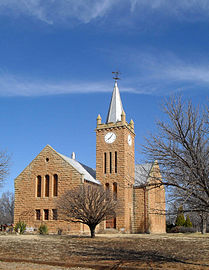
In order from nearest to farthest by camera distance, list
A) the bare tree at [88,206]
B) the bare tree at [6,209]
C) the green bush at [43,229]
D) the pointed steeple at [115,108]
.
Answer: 1. the bare tree at [88,206]
2. the green bush at [43,229]
3. the pointed steeple at [115,108]
4. the bare tree at [6,209]

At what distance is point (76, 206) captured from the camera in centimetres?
2672

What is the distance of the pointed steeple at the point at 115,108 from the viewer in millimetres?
43250

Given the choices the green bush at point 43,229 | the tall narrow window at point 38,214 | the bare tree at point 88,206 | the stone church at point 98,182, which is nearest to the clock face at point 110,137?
the stone church at point 98,182

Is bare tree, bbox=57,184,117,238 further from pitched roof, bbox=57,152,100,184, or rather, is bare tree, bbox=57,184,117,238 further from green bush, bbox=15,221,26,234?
pitched roof, bbox=57,152,100,184

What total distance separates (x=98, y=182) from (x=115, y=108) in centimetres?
996

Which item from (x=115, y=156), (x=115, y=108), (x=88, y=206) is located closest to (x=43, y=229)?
(x=88, y=206)

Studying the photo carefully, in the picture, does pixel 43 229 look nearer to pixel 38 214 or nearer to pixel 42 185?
pixel 38 214

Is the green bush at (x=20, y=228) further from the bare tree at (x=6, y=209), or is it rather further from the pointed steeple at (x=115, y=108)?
the bare tree at (x=6, y=209)

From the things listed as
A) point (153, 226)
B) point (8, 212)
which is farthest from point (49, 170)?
point (8, 212)

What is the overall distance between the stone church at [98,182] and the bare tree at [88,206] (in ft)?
22.0

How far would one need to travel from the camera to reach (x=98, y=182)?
40.2 metres

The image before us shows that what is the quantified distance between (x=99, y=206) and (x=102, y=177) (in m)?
14.3

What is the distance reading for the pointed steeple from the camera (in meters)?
43.2

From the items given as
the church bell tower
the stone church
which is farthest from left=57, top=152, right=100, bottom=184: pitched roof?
the church bell tower
